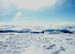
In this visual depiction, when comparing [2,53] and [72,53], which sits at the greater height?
[2,53]

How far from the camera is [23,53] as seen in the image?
378 centimetres

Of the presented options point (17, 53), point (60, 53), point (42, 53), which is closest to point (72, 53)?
point (60, 53)

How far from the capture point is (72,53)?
3625 millimetres

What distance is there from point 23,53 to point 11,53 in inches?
19.1

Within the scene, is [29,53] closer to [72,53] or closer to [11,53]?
[11,53]

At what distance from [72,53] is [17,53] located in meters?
2.19

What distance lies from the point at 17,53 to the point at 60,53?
173 cm

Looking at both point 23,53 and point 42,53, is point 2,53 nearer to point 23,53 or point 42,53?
point 23,53

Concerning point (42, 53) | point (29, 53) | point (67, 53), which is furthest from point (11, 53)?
point (67, 53)

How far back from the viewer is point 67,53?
3.65 meters

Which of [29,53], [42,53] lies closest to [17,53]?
[29,53]

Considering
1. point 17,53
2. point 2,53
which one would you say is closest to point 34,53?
point 17,53

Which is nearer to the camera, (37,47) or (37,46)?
(37,47)

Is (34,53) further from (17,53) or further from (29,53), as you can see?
(17,53)
